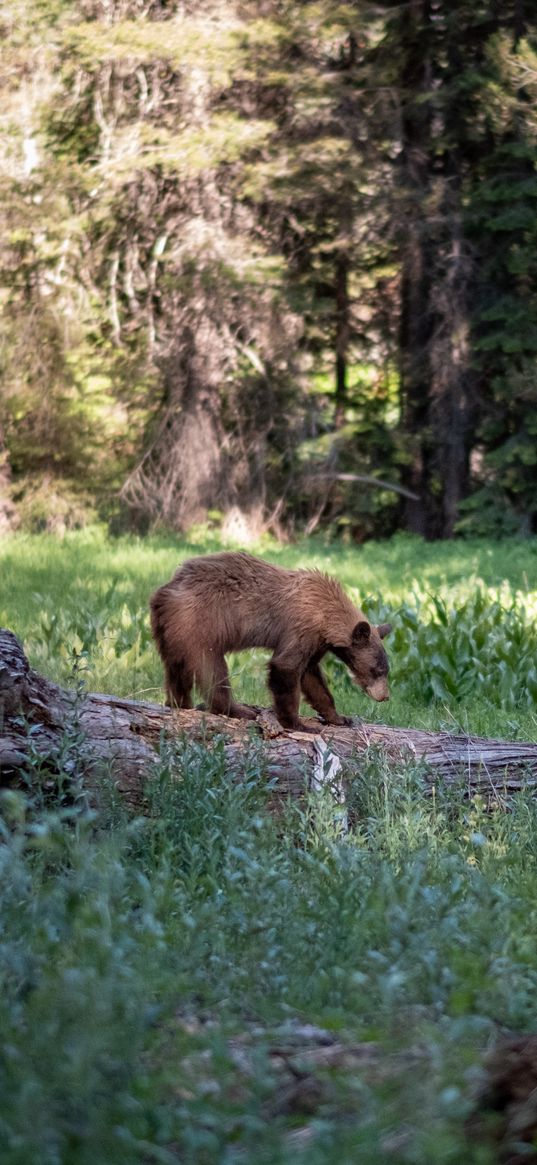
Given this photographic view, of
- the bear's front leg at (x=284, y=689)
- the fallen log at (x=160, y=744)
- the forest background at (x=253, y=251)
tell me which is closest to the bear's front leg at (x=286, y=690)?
the bear's front leg at (x=284, y=689)

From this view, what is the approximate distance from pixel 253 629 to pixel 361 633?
722mm

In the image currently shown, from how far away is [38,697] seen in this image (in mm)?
5375

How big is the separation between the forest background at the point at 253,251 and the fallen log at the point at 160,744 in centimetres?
1791

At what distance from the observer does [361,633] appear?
25.0ft

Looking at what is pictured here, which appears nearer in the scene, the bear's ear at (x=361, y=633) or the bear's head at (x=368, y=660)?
the bear's ear at (x=361, y=633)

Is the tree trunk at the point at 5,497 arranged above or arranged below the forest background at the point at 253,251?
below

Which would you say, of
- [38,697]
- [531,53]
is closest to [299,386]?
A: [531,53]

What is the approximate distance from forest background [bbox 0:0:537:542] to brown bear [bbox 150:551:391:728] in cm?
1654

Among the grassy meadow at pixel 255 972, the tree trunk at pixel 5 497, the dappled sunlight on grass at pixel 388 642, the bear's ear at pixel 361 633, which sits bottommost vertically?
the tree trunk at pixel 5 497

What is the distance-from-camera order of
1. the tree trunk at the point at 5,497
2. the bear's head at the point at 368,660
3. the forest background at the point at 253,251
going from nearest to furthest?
the bear's head at the point at 368,660, the forest background at the point at 253,251, the tree trunk at the point at 5,497

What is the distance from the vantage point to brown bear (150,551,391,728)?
7.07 m

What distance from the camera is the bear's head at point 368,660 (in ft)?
25.2

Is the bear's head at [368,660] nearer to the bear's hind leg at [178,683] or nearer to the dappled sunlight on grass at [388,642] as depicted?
the dappled sunlight on grass at [388,642]

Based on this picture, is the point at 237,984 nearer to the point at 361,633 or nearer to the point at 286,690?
the point at 286,690
